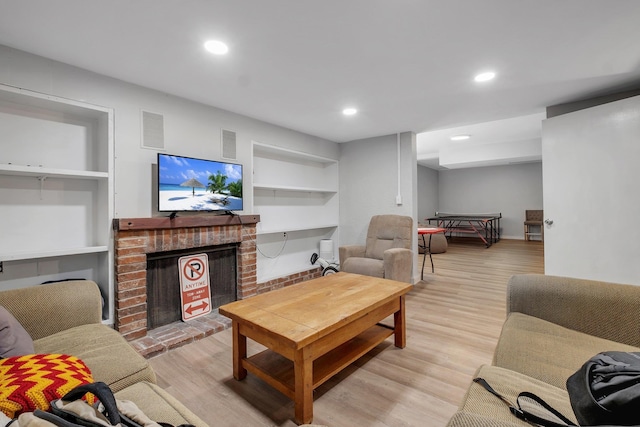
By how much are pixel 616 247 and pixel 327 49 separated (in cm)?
310

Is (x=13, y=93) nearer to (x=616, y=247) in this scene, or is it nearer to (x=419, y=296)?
(x=419, y=296)

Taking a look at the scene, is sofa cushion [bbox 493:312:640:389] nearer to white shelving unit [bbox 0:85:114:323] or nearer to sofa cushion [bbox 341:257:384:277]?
sofa cushion [bbox 341:257:384:277]

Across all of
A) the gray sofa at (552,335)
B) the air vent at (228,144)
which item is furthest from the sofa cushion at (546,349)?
the air vent at (228,144)

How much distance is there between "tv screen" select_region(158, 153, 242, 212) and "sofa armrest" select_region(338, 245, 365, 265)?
146cm

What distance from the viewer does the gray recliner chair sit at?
3341 mm

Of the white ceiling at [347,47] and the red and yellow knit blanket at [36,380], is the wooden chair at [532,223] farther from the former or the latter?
the red and yellow knit blanket at [36,380]

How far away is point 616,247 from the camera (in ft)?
8.59

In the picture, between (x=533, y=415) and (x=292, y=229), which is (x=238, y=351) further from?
(x=292, y=229)

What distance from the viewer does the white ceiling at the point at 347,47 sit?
161 centimetres

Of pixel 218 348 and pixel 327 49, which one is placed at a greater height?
pixel 327 49

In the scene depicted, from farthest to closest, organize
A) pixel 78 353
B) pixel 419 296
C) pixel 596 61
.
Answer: pixel 419 296
pixel 596 61
pixel 78 353

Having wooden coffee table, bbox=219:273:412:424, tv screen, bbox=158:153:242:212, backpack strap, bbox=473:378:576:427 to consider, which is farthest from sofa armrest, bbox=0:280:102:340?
backpack strap, bbox=473:378:576:427

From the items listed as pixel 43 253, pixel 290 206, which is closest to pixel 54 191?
Result: pixel 43 253

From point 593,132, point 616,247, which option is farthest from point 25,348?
point 593,132
